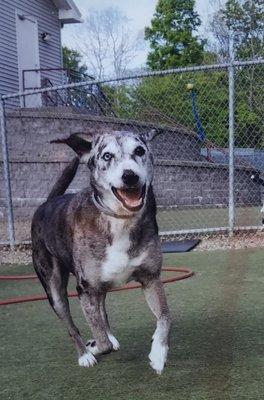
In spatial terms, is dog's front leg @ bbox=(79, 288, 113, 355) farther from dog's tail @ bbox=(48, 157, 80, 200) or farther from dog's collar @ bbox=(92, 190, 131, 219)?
dog's tail @ bbox=(48, 157, 80, 200)

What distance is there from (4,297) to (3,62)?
444 inches

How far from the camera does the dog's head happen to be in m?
2.48

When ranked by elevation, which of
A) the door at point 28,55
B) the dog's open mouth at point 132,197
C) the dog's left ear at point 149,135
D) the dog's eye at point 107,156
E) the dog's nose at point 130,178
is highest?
the door at point 28,55

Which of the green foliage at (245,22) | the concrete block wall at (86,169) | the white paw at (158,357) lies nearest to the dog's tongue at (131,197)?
the white paw at (158,357)

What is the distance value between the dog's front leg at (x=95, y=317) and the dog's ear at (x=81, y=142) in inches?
28.1

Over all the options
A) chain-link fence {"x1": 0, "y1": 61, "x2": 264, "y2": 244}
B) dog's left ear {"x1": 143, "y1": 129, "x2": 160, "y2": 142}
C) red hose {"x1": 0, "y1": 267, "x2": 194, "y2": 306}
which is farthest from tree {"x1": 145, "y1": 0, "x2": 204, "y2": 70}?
dog's left ear {"x1": 143, "y1": 129, "x2": 160, "y2": 142}

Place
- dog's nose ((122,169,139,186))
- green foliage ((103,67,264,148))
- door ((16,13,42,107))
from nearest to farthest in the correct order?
dog's nose ((122,169,139,186)) < green foliage ((103,67,264,148)) < door ((16,13,42,107))

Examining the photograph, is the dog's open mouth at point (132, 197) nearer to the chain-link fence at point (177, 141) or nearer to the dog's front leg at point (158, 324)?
the dog's front leg at point (158, 324)

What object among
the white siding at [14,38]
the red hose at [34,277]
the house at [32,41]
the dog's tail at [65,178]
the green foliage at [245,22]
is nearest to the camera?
the dog's tail at [65,178]

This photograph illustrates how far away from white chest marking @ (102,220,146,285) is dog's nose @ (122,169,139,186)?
0.31 m

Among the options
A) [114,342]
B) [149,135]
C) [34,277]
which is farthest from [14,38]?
[114,342]

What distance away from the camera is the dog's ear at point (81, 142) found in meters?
2.80

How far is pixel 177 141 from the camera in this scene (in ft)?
37.9

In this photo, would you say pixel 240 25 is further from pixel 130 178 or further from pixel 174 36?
pixel 130 178
